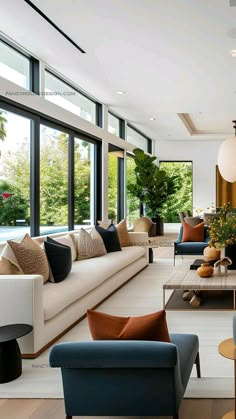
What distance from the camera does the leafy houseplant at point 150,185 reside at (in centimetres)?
1184

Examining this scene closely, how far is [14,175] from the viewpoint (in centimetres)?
556

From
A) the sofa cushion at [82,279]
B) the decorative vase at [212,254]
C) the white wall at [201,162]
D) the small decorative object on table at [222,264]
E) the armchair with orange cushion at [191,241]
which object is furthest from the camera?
the white wall at [201,162]

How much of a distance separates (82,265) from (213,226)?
159 centimetres

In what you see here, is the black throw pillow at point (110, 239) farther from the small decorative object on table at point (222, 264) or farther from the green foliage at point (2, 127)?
the green foliage at point (2, 127)

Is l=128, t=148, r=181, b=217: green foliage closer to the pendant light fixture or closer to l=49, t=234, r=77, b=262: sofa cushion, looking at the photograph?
the pendant light fixture

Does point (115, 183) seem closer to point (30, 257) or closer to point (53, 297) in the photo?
point (30, 257)

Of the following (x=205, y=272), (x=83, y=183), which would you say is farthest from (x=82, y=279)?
(x=83, y=183)

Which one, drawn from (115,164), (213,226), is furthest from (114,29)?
(115,164)

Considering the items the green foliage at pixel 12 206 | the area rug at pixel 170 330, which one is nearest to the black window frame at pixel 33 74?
the green foliage at pixel 12 206

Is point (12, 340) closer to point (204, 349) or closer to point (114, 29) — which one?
point (204, 349)

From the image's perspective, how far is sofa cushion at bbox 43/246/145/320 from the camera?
12.6 ft

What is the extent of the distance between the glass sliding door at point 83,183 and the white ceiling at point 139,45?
3.21 ft

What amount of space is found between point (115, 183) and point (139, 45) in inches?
222

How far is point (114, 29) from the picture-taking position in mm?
4715
